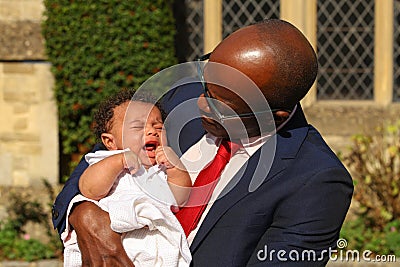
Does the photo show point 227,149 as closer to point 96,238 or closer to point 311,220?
point 311,220

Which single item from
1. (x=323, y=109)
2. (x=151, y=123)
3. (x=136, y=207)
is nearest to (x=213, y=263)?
(x=136, y=207)

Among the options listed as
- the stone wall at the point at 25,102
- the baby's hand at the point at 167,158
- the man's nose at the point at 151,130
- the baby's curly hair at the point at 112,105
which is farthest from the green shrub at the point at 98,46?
the baby's hand at the point at 167,158

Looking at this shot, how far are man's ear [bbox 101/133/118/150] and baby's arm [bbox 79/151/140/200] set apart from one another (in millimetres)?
134

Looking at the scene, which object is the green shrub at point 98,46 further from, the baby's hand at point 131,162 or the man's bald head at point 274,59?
the man's bald head at point 274,59

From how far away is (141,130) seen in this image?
8.98ft

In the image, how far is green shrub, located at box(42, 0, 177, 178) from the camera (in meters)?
6.80

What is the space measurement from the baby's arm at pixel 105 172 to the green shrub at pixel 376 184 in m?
4.31

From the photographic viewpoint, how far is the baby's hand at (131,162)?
2678mm

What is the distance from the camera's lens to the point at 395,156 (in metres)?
6.93

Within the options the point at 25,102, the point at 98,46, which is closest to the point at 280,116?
the point at 98,46

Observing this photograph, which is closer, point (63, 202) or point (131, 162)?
point (131, 162)

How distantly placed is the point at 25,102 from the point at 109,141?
4.28 m

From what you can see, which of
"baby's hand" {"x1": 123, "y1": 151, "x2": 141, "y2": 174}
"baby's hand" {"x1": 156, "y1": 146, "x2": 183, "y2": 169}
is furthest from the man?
"baby's hand" {"x1": 123, "y1": 151, "x2": 141, "y2": 174}

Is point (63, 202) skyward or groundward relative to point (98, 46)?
skyward
